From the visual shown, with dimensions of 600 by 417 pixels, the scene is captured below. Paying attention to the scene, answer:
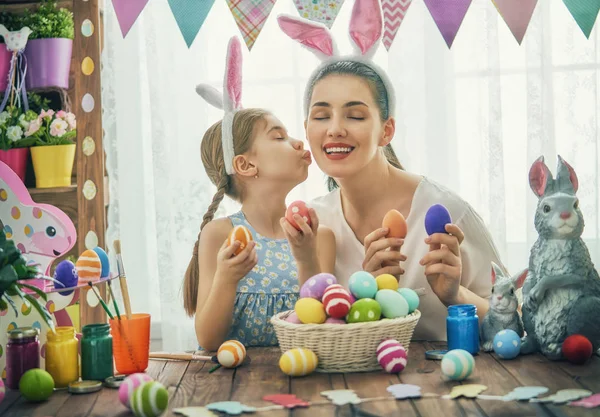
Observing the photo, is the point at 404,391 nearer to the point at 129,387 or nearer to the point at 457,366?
the point at 457,366

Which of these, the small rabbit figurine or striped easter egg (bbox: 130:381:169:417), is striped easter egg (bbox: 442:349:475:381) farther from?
striped easter egg (bbox: 130:381:169:417)

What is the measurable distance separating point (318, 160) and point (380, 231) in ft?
0.95

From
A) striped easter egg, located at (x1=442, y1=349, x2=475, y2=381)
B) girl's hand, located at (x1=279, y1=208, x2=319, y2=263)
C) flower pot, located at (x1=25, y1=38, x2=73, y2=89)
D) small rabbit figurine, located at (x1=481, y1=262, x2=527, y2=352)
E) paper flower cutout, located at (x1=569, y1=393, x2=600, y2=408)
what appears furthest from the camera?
flower pot, located at (x1=25, y1=38, x2=73, y2=89)

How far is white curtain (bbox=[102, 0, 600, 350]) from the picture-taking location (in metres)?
3.13

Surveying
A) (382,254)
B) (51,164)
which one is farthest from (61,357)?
(51,164)

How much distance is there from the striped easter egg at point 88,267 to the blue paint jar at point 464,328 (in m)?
0.78

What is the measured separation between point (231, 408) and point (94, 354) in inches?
14.4

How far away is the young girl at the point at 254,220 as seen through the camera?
194 cm

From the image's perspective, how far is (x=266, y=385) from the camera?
4.95ft

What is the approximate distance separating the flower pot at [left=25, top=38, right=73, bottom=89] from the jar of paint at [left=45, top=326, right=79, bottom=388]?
1202mm

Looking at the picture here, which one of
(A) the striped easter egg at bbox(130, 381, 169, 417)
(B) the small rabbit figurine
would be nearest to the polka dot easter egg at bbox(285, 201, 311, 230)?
(B) the small rabbit figurine

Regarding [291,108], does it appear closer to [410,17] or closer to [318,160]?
[410,17]

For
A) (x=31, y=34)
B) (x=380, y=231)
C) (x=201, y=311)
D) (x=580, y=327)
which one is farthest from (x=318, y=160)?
(x=31, y=34)

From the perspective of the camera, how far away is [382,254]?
5.92 feet
